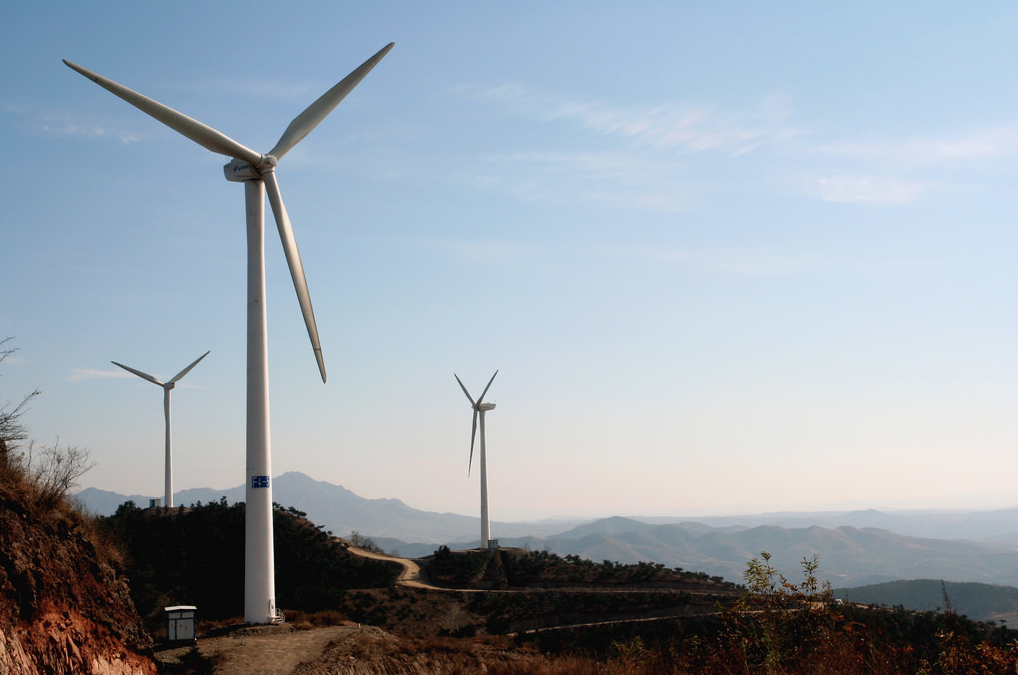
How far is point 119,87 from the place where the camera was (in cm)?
4231

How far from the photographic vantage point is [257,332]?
1841 inches

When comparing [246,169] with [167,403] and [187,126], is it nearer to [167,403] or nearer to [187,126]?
[187,126]

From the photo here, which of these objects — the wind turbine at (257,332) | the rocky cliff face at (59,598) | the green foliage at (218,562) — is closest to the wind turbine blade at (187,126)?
the wind turbine at (257,332)

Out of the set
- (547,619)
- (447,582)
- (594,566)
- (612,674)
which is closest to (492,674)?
(612,674)

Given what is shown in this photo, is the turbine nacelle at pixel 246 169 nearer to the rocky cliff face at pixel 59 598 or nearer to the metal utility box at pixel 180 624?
the rocky cliff face at pixel 59 598

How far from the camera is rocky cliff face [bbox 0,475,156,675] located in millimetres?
23406

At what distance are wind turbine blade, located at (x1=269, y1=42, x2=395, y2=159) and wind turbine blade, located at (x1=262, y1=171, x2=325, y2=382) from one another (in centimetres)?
249

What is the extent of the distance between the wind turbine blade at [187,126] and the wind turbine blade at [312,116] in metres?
1.92

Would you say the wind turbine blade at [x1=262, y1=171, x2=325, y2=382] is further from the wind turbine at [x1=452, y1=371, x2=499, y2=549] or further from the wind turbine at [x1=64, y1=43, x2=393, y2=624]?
the wind turbine at [x1=452, y1=371, x2=499, y2=549]

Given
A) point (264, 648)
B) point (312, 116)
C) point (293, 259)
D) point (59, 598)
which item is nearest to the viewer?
point (59, 598)

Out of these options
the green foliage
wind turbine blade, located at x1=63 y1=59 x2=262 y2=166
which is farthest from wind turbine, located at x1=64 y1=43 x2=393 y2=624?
the green foliage

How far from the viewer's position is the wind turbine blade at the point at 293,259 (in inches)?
1767

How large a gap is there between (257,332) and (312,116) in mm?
14369

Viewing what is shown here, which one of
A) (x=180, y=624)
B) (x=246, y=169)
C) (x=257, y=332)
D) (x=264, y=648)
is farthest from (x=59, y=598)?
(x=246, y=169)
